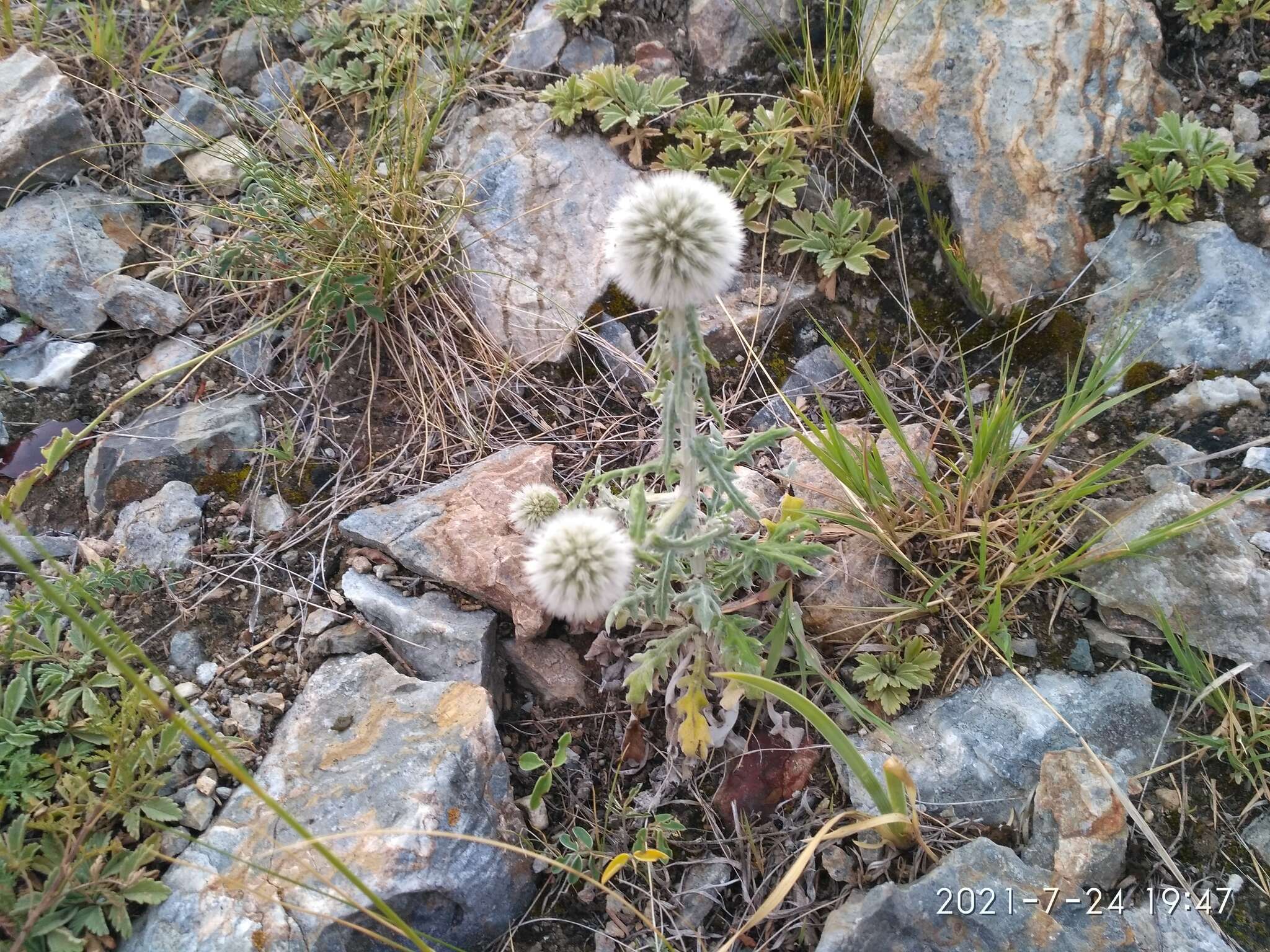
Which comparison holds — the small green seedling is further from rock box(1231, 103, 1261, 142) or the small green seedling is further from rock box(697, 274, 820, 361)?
rock box(1231, 103, 1261, 142)

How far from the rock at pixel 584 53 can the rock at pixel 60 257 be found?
2.43m

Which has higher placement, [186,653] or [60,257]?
[60,257]

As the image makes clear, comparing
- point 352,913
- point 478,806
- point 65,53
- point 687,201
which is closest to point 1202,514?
point 687,201

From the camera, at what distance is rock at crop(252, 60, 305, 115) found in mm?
4617

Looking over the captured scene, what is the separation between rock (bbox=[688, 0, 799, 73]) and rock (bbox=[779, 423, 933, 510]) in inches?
88.6

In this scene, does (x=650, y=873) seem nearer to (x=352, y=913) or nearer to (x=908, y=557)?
(x=352, y=913)

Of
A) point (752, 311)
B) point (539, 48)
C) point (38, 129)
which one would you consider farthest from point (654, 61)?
point (38, 129)

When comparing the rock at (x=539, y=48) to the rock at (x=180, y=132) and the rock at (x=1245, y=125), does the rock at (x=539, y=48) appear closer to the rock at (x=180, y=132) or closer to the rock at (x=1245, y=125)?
the rock at (x=180, y=132)

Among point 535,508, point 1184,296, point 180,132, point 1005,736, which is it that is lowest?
point 1005,736

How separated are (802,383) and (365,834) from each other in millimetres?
2561

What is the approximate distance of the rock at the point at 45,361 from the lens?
12.6ft

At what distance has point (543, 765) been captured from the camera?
2.96 meters

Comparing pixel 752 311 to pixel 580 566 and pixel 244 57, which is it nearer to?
pixel 580 566

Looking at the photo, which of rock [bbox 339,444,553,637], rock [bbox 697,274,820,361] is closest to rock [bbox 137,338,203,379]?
rock [bbox 339,444,553,637]
